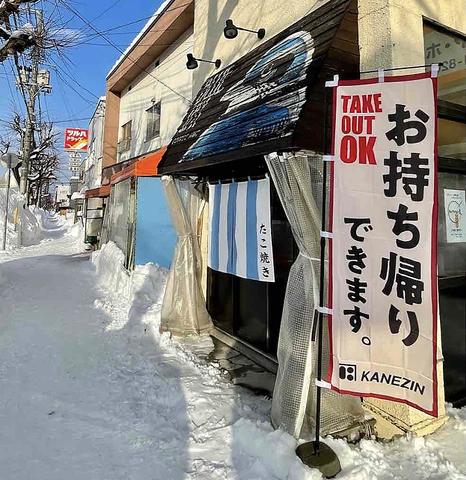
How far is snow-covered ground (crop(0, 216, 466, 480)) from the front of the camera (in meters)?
2.67

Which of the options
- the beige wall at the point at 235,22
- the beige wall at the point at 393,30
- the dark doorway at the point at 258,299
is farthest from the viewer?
the beige wall at the point at 235,22

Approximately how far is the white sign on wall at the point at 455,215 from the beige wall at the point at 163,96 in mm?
7304

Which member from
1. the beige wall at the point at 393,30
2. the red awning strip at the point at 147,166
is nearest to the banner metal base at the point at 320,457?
the beige wall at the point at 393,30

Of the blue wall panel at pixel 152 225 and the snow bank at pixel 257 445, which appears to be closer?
the snow bank at pixel 257 445

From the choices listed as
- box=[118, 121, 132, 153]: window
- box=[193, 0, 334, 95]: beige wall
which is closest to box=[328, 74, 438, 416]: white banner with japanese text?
box=[193, 0, 334, 95]: beige wall

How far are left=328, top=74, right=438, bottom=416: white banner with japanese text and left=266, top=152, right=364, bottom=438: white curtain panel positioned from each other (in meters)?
0.27

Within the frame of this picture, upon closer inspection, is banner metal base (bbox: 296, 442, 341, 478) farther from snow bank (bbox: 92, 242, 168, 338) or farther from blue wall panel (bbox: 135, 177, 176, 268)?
blue wall panel (bbox: 135, 177, 176, 268)

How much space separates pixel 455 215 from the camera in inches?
143

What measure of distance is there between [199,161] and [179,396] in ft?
8.91

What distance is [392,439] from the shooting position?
3053 millimetres

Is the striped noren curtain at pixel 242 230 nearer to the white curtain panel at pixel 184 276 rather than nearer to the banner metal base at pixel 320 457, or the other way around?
the white curtain panel at pixel 184 276

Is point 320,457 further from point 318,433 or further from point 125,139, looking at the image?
point 125,139

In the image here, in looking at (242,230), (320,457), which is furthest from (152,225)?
(320,457)

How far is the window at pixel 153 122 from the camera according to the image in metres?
11.6
